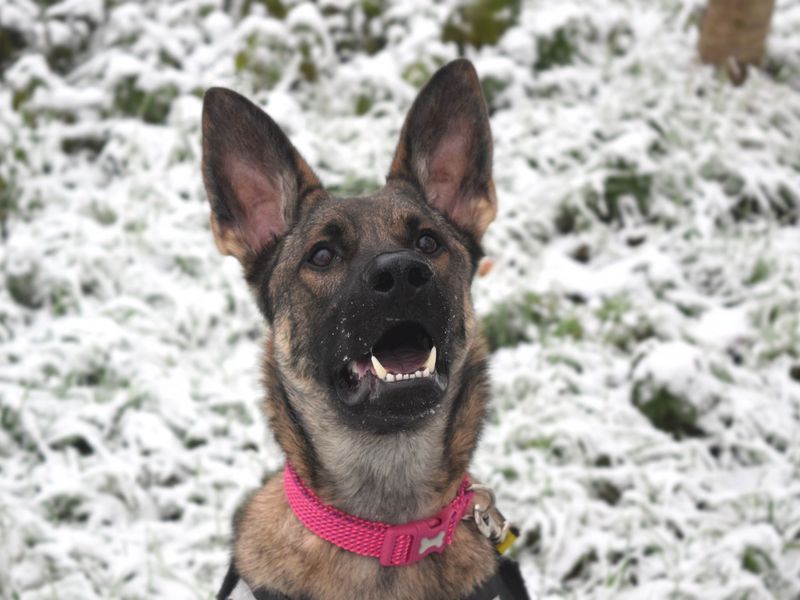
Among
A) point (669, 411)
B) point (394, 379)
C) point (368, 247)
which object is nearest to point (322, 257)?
point (368, 247)

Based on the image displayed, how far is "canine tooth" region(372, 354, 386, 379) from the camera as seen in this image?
233 cm

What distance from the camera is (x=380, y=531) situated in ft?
7.94

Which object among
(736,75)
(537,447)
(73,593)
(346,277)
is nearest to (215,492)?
(73,593)

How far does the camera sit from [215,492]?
4141 millimetres

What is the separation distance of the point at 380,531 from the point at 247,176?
4.48 feet

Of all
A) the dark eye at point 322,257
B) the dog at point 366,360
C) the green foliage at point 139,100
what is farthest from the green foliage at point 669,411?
the green foliage at point 139,100

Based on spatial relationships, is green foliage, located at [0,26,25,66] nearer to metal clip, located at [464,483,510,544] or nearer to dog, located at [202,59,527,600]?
dog, located at [202,59,527,600]

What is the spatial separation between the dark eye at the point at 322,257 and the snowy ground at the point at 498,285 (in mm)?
815

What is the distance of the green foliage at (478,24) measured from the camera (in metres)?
7.27

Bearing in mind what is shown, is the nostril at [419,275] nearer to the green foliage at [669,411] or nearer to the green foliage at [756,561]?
the green foliage at [756,561]

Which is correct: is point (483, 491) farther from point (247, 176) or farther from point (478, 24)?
point (478, 24)

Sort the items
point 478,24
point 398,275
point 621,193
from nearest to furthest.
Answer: point 398,275
point 621,193
point 478,24

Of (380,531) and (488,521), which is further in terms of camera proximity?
(488,521)

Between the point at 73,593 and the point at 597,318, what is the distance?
Result: 3.40 m
